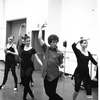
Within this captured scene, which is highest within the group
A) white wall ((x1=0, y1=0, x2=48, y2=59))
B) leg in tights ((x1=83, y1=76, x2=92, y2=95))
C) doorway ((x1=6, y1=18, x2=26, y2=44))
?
white wall ((x1=0, y1=0, x2=48, y2=59))

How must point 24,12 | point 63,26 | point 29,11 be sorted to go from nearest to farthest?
point 63,26, point 29,11, point 24,12

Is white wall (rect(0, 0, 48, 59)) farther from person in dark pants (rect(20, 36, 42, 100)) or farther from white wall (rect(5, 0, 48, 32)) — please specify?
person in dark pants (rect(20, 36, 42, 100))

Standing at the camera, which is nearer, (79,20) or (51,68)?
(51,68)

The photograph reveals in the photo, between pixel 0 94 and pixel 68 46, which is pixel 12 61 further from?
pixel 68 46

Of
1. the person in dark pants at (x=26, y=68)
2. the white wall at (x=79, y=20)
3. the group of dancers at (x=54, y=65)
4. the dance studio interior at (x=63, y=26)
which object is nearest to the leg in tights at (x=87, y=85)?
the group of dancers at (x=54, y=65)

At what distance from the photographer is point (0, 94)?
475 centimetres

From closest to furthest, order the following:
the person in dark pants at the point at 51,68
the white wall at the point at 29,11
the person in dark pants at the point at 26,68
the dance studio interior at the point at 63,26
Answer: the person in dark pants at the point at 51,68, the person in dark pants at the point at 26,68, the dance studio interior at the point at 63,26, the white wall at the point at 29,11

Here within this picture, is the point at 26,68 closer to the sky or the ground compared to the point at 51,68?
closer to the ground

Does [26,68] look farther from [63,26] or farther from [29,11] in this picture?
[29,11]

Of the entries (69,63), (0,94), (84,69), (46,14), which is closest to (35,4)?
(46,14)

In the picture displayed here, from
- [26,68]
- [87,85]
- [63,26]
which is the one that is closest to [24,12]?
[63,26]

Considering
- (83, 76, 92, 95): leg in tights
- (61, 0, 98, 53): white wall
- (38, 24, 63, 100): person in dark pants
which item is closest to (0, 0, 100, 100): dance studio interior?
(61, 0, 98, 53): white wall

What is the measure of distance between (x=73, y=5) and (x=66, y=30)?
1188mm

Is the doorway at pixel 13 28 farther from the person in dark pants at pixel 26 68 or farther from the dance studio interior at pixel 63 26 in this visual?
the person in dark pants at pixel 26 68
